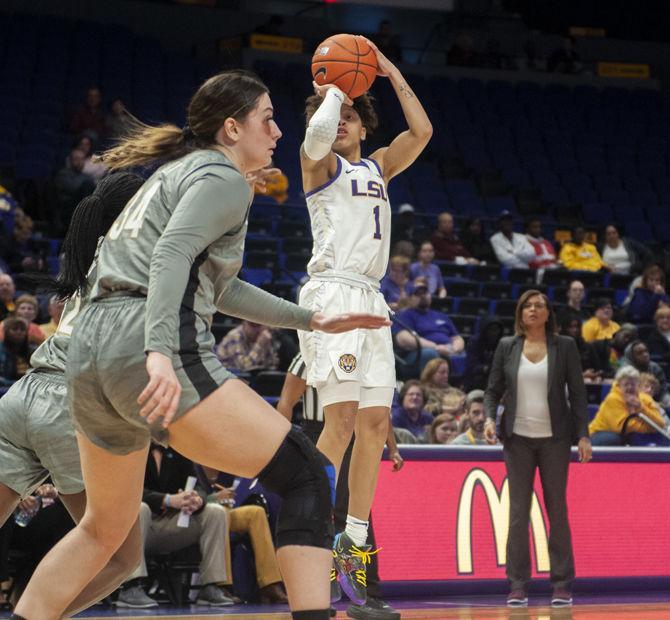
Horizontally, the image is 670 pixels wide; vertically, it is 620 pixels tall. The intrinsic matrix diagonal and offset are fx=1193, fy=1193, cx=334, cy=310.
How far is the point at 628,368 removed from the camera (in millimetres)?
10422

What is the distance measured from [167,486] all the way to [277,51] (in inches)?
506

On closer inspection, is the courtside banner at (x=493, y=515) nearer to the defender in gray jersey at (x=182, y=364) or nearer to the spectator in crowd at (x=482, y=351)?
the spectator in crowd at (x=482, y=351)

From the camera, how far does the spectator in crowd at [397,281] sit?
Result: 42.1ft

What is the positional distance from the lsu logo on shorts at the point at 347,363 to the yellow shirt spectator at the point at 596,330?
8.79 m

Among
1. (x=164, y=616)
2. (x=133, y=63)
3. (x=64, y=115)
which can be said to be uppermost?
(x=133, y=63)

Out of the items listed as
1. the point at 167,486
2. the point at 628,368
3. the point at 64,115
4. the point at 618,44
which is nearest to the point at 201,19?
the point at 64,115

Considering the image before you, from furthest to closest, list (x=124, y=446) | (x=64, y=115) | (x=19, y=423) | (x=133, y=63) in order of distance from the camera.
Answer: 1. (x=133, y=63)
2. (x=64, y=115)
3. (x=19, y=423)
4. (x=124, y=446)

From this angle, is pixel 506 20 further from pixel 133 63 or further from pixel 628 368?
pixel 628 368

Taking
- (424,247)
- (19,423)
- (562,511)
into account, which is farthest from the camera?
(424,247)

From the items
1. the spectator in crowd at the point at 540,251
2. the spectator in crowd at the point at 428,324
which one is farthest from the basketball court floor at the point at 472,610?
the spectator in crowd at the point at 540,251

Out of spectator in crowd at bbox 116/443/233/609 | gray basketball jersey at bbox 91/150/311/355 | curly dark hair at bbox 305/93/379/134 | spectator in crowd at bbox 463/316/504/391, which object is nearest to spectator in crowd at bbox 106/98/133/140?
spectator in crowd at bbox 463/316/504/391

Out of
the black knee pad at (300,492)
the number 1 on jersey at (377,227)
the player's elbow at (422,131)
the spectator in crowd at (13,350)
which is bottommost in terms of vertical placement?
the black knee pad at (300,492)

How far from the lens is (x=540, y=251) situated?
15539 millimetres

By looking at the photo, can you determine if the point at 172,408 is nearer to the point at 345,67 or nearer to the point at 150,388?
the point at 150,388
